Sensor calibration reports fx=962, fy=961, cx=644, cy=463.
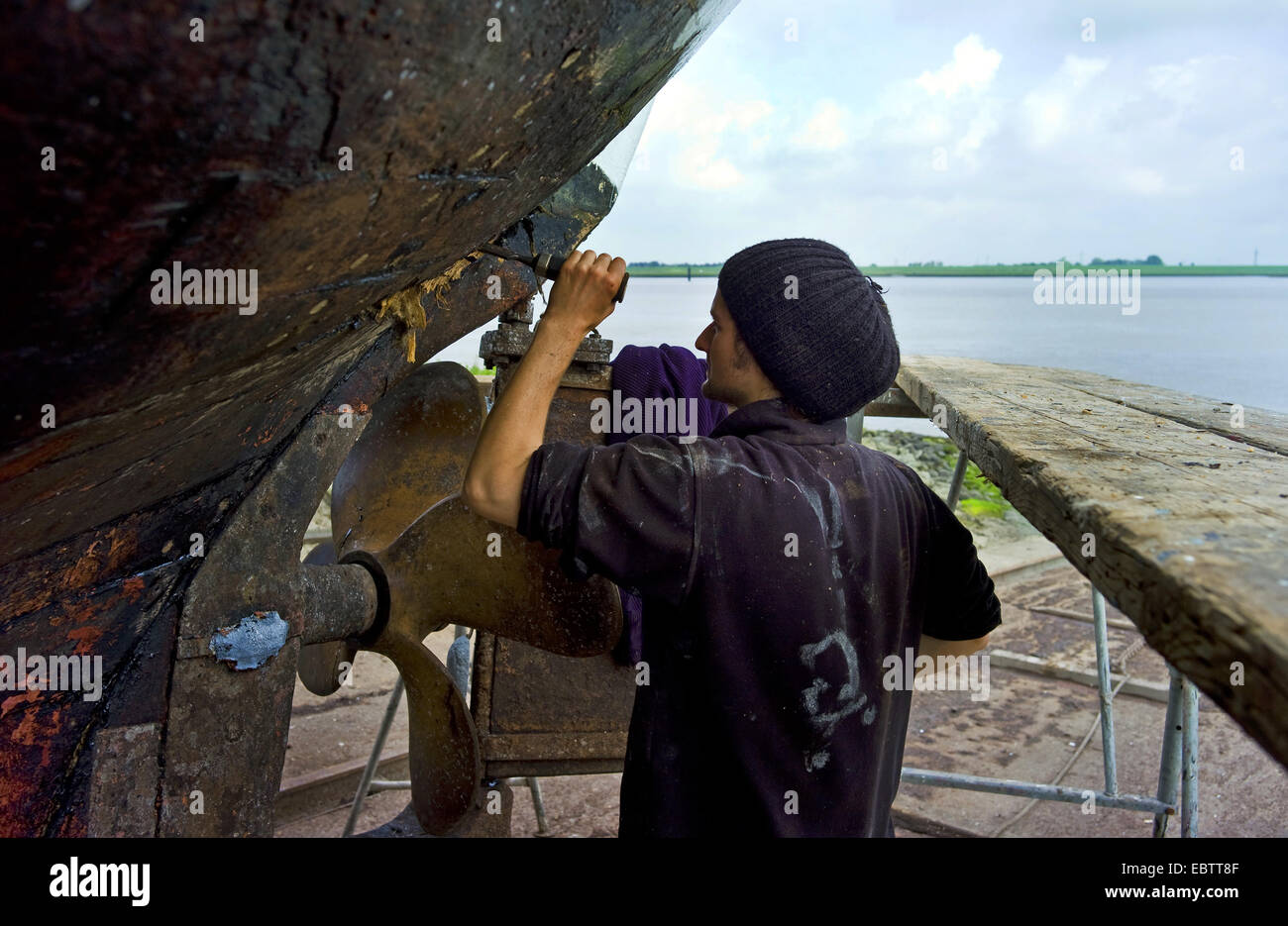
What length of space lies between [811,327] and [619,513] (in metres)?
0.50

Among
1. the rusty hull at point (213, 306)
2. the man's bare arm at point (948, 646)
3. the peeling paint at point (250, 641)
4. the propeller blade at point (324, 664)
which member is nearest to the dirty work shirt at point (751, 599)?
the man's bare arm at point (948, 646)

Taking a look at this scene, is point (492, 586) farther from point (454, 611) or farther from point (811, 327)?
point (811, 327)

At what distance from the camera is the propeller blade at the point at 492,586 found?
2.29m

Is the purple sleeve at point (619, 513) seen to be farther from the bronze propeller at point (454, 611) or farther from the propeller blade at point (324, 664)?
the propeller blade at point (324, 664)

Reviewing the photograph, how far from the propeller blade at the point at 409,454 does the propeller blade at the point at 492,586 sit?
1.58 ft

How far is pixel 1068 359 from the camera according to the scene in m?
10.9

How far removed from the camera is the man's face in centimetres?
174

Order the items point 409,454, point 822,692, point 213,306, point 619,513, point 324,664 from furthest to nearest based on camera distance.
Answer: point 409,454 → point 324,664 → point 822,692 → point 619,513 → point 213,306

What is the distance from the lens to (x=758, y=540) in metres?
1.51

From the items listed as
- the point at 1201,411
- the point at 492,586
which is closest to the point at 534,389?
the point at 492,586

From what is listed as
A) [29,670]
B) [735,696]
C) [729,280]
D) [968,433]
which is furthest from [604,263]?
[29,670]

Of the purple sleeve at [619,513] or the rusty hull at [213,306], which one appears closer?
the rusty hull at [213,306]

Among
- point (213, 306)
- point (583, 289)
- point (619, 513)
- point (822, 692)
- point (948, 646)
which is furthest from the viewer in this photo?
point (948, 646)

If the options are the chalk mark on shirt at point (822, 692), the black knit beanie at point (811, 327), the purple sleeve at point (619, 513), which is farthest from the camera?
the black knit beanie at point (811, 327)
